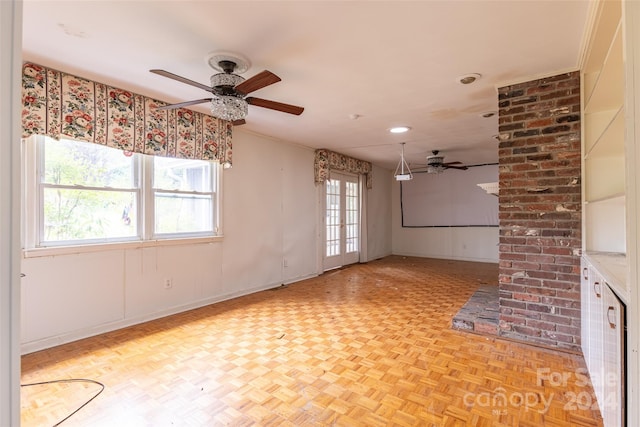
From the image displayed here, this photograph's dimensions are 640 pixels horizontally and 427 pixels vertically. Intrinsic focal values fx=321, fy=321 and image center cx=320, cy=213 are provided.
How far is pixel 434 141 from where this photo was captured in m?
4.92

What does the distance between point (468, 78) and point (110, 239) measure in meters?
3.55

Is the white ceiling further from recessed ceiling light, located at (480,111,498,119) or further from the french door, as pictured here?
the french door

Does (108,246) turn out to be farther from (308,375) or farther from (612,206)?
(612,206)

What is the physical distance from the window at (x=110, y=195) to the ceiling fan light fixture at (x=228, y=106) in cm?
147

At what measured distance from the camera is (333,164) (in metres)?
5.85

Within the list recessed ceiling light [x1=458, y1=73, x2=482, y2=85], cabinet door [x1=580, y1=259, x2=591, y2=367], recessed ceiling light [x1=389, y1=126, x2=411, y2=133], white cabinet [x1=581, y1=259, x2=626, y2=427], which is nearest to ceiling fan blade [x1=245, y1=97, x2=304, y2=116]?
recessed ceiling light [x1=458, y1=73, x2=482, y2=85]

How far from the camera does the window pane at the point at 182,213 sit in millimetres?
3506

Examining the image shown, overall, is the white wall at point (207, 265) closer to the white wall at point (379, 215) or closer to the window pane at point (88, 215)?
the window pane at point (88, 215)

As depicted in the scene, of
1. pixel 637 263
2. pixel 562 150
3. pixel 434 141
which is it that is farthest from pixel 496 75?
pixel 434 141

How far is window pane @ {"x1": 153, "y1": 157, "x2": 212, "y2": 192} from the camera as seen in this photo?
3469 millimetres

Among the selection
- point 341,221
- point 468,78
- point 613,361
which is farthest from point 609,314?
point 341,221

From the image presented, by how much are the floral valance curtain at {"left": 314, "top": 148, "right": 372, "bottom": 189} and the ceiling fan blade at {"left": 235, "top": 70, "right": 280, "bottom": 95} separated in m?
3.36

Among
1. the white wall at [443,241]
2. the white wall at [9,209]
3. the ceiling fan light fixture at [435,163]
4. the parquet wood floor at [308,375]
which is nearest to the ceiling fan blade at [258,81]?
the white wall at [9,209]

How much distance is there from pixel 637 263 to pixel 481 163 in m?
6.53
